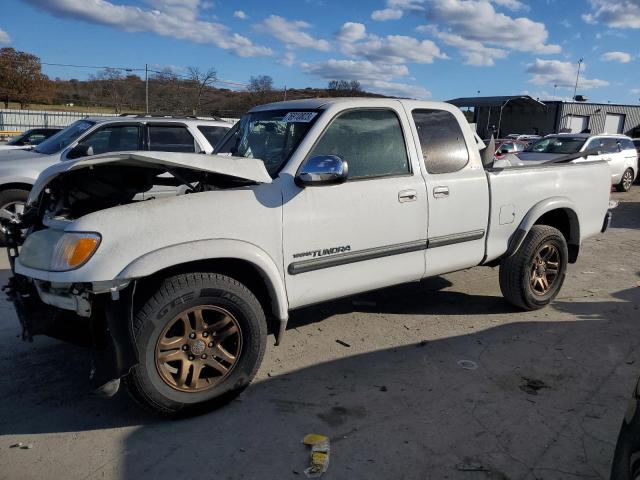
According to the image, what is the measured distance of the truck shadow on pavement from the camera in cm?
282

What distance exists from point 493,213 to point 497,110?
4582 cm

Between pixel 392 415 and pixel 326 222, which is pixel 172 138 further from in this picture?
pixel 392 415

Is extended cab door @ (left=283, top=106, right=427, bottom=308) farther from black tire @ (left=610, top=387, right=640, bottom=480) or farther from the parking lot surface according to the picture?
black tire @ (left=610, top=387, right=640, bottom=480)

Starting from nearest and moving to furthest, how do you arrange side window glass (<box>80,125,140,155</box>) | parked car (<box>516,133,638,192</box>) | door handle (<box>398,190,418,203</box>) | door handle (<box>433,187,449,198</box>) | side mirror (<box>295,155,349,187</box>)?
1. side mirror (<box>295,155,349,187</box>)
2. door handle (<box>398,190,418,203</box>)
3. door handle (<box>433,187,449,198</box>)
4. side window glass (<box>80,125,140,155</box>)
5. parked car (<box>516,133,638,192</box>)

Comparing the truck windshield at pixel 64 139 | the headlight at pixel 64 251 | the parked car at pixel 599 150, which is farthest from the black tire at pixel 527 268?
the parked car at pixel 599 150

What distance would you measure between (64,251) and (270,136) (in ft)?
6.07

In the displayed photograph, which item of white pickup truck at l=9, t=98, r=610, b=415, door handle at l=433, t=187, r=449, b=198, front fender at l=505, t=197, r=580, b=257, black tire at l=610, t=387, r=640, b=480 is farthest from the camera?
front fender at l=505, t=197, r=580, b=257

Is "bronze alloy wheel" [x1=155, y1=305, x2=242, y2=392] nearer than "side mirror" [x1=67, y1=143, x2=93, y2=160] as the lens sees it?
Yes

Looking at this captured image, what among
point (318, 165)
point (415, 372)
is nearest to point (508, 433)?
point (415, 372)

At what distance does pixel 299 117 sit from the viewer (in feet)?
12.9

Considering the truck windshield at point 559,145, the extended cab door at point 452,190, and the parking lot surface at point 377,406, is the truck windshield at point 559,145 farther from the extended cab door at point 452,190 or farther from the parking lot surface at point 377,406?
the extended cab door at point 452,190

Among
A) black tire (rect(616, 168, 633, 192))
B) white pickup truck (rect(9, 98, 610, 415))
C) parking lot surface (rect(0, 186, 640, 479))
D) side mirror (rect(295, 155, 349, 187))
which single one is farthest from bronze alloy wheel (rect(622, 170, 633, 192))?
side mirror (rect(295, 155, 349, 187))

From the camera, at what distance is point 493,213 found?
15.1 ft

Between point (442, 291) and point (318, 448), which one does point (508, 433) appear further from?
point (442, 291)
